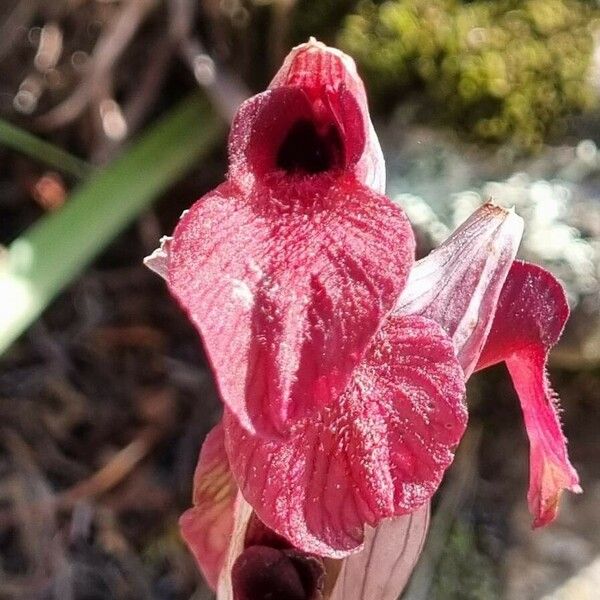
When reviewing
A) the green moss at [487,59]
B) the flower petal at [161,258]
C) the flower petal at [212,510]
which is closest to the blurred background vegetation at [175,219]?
the green moss at [487,59]

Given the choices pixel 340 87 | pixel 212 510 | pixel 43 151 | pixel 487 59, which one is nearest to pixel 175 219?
pixel 43 151

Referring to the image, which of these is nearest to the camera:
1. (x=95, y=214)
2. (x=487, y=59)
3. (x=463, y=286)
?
(x=463, y=286)

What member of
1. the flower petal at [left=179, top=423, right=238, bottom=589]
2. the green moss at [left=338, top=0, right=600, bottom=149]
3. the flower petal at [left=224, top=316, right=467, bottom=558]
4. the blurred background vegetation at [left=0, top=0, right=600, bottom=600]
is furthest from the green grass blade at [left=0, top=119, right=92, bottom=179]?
the flower petal at [left=224, top=316, right=467, bottom=558]

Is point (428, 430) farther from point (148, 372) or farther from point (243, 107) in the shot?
point (148, 372)

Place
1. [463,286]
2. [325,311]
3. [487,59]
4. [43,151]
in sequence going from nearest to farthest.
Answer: [325,311] < [463,286] < [487,59] < [43,151]

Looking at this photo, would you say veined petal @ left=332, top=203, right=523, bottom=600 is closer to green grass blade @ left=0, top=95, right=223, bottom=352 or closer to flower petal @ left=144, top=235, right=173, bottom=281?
flower petal @ left=144, top=235, right=173, bottom=281

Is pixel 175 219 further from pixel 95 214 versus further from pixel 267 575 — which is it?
pixel 267 575

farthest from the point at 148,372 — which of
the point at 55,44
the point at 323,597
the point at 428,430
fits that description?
the point at 428,430

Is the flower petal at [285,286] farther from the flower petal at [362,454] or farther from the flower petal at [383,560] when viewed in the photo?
the flower petal at [383,560]
